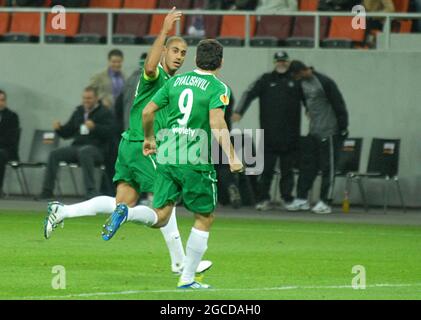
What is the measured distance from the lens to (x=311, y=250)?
16.1m

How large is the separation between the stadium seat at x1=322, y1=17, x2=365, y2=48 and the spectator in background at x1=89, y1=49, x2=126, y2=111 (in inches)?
135

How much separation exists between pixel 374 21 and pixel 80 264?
422 inches

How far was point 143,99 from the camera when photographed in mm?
13258

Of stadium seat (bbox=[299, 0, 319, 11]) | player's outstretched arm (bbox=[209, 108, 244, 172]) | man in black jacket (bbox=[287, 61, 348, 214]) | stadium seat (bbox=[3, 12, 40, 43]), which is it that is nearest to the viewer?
player's outstretched arm (bbox=[209, 108, 244, 172])

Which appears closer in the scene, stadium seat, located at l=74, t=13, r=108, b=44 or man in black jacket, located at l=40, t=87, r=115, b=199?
man in black jacket, located at l=40, t=87, r=115, b=199

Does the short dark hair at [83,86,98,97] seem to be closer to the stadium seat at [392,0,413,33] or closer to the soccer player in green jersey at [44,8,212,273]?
the stadium seat at [392,0,413,33]

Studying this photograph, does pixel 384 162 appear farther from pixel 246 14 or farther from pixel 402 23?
pixel 246 14

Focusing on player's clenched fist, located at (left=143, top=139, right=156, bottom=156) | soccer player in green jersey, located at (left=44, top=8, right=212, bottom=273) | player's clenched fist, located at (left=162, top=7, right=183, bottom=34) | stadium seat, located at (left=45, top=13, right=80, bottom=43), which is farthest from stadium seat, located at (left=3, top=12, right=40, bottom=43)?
player's clenched fist, located at (left=143, top=139, right=156, bottom=156)

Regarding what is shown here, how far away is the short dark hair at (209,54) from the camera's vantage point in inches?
466

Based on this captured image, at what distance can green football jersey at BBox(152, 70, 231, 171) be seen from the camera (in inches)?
469

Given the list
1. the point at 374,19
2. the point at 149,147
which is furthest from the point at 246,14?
the point at 149,147

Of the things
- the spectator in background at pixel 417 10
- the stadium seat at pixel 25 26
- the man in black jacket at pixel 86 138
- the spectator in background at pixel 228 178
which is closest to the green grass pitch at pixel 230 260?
the spectator in background at pixel 228 178
